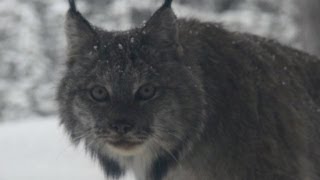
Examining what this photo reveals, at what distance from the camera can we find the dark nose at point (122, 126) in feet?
16.7

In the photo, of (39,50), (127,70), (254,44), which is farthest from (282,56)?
(39,50)

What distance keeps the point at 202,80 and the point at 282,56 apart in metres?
0.79

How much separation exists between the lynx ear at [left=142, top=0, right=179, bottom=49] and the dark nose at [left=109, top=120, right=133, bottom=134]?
0.56m

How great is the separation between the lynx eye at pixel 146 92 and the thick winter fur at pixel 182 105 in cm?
2

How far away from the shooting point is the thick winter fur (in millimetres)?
5285

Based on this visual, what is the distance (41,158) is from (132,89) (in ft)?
10.7

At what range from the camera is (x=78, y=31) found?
5.53 metres

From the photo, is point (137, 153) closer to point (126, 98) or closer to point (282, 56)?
point (126, 98)

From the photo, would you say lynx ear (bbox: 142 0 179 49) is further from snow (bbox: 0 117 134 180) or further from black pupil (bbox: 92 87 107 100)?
snow (bbox: 0 117 134 180)

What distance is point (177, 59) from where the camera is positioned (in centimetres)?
547

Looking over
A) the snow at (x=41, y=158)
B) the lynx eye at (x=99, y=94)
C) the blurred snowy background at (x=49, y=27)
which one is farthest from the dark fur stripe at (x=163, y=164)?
the blurred snowy background at (x=49, y=27)

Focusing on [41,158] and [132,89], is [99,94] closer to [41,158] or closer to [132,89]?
[132,89]

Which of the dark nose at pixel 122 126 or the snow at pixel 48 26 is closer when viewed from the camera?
the dark nose at pixel 122 126

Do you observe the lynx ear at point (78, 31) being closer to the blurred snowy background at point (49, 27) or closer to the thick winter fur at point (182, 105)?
the thick winter fur at point (182, 105)
